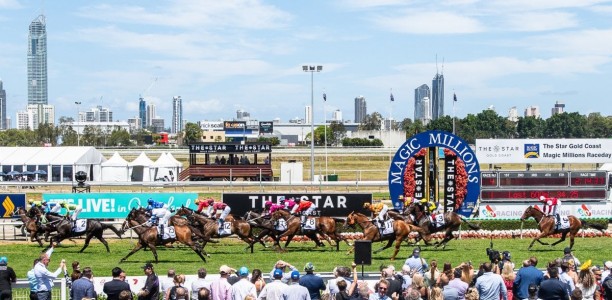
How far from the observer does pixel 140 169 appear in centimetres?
5912

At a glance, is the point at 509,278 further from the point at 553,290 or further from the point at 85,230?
the point at 85,230

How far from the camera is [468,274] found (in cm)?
1275

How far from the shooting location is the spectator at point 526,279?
12672mm

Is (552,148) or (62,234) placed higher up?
(552,148)

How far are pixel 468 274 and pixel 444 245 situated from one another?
12.3 meters

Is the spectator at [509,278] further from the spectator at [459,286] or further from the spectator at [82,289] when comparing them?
the spectator at [82,289]

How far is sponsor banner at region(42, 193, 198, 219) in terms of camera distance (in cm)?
2952

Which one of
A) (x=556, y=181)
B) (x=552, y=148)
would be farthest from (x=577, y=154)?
(x=556, y=181)

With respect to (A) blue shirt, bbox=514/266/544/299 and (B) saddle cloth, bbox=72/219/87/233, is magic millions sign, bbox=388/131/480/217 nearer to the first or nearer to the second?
(B) saddle cloth, bbox=72/219/87/233

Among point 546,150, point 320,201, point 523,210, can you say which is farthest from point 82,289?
point 546,150

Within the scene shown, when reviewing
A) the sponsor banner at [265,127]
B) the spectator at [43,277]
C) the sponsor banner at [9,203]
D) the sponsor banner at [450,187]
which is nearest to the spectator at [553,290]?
the spectator at [43,277]

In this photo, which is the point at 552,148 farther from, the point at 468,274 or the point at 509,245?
the point at 468,274

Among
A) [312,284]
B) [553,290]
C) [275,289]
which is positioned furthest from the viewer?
[312,284]

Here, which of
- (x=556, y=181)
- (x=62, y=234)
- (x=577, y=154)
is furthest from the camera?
(x=577, y=154)
